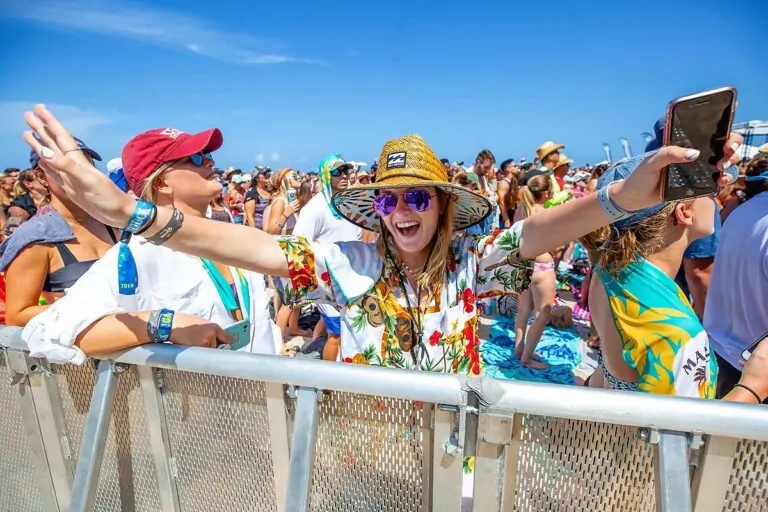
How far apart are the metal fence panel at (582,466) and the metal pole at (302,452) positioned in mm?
456

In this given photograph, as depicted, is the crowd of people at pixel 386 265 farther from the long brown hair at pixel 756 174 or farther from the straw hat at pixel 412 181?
the long brown hair at pixel 756 174

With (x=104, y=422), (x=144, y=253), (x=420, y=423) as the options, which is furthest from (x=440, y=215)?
(x=104, y=422)

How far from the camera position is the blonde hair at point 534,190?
4910 millimetres

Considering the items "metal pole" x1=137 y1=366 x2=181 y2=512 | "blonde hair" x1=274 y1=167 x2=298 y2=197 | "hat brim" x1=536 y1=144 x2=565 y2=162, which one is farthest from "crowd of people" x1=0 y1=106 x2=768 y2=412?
"hat brim" x1=536 y1=144 x2=565 y2=162

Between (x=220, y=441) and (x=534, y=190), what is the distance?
440 cm

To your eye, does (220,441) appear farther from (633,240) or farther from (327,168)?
(327,168)

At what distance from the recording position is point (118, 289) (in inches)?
56.7

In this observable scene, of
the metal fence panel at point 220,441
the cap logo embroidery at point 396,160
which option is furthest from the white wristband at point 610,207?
the metal fence panel at point 220,441

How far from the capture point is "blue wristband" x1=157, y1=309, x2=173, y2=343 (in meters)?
1.25

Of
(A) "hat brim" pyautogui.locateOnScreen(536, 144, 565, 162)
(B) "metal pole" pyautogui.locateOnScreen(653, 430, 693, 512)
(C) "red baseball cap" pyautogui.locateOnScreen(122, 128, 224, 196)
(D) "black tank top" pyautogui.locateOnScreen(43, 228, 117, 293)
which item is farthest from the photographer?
(A) "hat brim" pyautogui.locateOnScreen(536, 144, 565, 162)

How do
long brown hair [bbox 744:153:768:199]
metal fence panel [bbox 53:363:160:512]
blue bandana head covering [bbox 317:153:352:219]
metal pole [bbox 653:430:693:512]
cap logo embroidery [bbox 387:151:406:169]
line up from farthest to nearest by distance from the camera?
blue bandana head covering [bbox 317:153:352:219] < long brown hair [bbox 744:153:768:199] < cap logo embroidery [bbox 387:151:406:169] < metal fence panel [bbox 53:363:160:512] < metal pole [bbox 653:430:693:512]

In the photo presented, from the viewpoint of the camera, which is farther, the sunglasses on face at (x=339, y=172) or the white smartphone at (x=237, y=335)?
the sunglasses on face at (x=339, y=172)

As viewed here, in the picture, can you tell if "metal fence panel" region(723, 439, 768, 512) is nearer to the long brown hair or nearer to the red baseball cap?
the red baseball cap

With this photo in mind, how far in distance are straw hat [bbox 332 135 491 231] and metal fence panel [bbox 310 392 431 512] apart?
70 cm
